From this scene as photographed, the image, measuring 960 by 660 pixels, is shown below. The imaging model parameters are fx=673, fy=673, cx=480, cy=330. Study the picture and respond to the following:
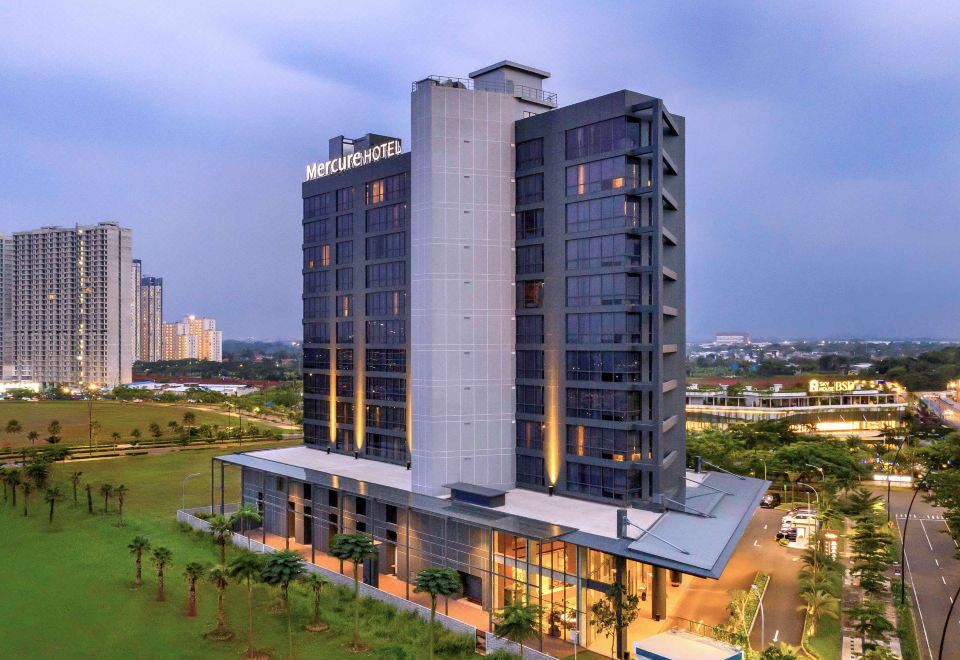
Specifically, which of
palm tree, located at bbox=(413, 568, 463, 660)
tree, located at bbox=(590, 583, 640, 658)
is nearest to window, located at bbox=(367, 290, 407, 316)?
palm tree, located at bbox=(413, 568, 463, 660)

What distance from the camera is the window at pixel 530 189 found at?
66812 millimetres

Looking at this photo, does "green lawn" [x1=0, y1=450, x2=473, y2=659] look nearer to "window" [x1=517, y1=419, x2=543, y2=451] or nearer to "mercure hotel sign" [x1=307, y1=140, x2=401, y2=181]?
"window" [x1=517, y1=419, x2=543, y2=451]

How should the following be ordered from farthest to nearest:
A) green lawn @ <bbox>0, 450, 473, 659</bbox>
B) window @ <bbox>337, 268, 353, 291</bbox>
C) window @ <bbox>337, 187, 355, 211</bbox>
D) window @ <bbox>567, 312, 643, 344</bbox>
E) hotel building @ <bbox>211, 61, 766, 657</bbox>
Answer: window @ <bbox>337, 268, 353, 291</bbox>
window @ <bbox>337, 187, 355, 211</bbox>
window @ <bbox>567, 312, 643, 344</bbox>
hotel building @ <bbox>211, 61, 766, 657</bbox>
green lawn @ <bbox>0, 450, 473, 659</bbox>

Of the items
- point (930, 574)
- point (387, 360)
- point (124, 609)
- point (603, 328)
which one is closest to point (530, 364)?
point (603, 328)

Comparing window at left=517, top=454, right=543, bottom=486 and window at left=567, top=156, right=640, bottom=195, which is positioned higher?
window at left=567, top=156, right=640, bottom=195

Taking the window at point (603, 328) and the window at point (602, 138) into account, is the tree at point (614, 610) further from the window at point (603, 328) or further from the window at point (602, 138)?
the window at point (602, 138)

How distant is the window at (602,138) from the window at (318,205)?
126 feet

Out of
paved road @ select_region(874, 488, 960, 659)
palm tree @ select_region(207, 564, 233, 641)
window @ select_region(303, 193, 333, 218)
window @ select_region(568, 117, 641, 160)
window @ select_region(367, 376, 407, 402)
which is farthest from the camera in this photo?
window @ select_region(303, 193, 333, 218)

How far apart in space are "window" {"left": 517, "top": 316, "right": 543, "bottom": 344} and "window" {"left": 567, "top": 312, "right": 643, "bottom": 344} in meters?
3.61

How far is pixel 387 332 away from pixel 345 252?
13.8m

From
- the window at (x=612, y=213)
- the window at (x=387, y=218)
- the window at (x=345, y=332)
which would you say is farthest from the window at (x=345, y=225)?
the window at (x=612, y=213)

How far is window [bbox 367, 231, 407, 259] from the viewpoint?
79500 millimetres

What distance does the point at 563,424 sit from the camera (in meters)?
64.5

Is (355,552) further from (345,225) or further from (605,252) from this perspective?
(345,225)
